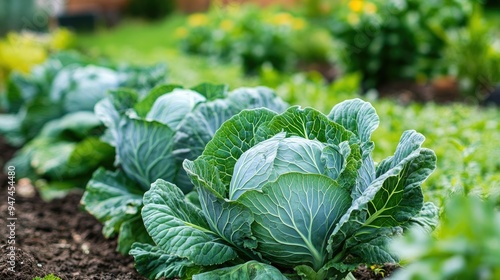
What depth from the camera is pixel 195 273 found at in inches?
101

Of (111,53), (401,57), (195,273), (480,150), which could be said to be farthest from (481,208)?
(111,53)

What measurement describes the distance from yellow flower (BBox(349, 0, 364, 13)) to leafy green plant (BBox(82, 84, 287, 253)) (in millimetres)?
5097

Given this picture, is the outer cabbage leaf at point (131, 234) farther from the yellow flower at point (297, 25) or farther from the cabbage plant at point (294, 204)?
the yellow flower at point (297, 25)

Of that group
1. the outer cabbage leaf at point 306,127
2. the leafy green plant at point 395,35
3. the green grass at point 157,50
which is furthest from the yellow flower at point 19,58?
the outer cabbage leaf at point 306,127

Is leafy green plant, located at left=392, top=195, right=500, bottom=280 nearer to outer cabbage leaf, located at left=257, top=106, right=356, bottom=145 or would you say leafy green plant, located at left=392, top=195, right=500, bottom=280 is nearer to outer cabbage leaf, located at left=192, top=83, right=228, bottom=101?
outer cabbage leaf, located at left=257, top=106, right=356, bottom=145

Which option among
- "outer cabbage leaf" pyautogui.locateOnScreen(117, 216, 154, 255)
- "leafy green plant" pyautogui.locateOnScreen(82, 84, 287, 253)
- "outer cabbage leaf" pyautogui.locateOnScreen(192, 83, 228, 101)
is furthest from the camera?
"outer cabbage leaf" pyautogui.locateOnScreen(192, 83, 228, 101)

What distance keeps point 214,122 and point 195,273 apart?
863 millimetres

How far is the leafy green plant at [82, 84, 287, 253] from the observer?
3.16m

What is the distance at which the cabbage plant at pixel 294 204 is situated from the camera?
232 centimetres

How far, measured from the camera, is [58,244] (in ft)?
12.3

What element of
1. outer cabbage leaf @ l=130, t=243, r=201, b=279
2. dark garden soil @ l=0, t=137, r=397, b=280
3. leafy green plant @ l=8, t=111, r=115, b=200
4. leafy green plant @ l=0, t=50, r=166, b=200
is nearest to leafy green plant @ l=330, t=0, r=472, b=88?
leafy green plant @ l=0, t=50, r=166, b=200

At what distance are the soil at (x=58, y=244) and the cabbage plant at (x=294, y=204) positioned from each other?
686 mm

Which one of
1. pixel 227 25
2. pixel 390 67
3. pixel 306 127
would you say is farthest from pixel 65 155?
pixel 227 25

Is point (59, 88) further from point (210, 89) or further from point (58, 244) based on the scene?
point (210, 89)
